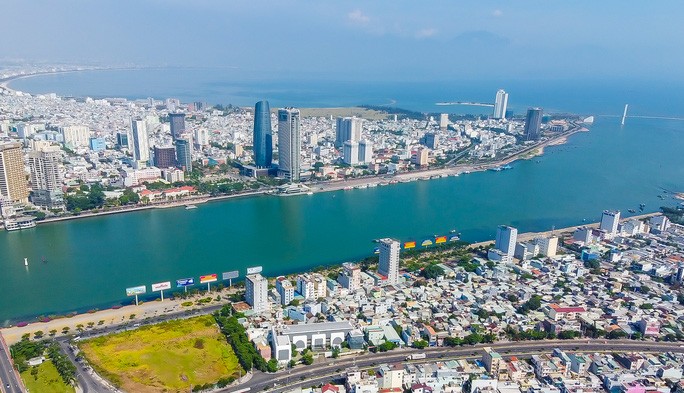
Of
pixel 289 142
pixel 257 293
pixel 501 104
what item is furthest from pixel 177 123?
pixel 501 104

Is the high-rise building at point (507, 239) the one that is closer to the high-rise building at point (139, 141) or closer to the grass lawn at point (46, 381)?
the grass lawn at point (46, 381)

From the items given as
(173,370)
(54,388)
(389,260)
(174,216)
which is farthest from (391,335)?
(174,216)

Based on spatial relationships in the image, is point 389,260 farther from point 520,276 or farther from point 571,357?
point 571,357

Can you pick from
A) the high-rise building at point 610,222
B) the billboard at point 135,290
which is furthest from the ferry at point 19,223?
the high-rise building at point 610,222

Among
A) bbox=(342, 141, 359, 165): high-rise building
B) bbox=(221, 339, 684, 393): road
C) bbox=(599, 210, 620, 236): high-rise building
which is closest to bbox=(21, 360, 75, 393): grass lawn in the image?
bbox=(221, 339, 684, 393): road

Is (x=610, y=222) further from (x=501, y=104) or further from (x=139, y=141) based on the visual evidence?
(x=501, y=104)

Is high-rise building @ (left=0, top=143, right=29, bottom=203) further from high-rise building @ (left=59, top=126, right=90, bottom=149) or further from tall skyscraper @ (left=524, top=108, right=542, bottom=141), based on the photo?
tall skyscraper @ (left=524, top=108, right=542, bottom=141)
